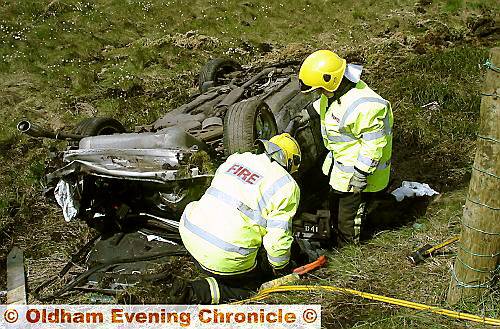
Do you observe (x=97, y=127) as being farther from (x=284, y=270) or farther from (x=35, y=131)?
(x=284, y=270)

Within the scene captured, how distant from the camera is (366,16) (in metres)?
12.4

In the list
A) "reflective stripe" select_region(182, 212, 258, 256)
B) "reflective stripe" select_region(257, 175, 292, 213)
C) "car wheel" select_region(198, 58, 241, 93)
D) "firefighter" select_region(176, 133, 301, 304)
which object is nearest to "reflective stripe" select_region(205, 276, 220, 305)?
"firefighter" select_region(176, 133, 301, 304)

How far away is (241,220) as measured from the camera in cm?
386

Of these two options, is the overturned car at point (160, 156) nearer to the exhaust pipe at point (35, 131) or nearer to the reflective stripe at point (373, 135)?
the exhaust pipe at point (35, 131)

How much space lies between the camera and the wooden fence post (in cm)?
313

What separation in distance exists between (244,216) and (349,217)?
1315 millimetres

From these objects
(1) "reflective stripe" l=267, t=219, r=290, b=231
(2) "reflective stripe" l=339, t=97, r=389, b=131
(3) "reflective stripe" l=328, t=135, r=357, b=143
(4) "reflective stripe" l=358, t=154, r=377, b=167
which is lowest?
(1) "reflective stripe" l=267, t=219, r=290, b=231

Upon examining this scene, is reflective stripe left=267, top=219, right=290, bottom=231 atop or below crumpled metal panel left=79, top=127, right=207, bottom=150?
below

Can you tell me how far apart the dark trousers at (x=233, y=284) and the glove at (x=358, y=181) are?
0.94 metres

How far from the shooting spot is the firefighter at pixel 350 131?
4.39 m

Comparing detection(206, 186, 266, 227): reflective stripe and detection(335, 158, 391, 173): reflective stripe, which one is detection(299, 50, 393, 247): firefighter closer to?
detection(335, 158, 391, 173): reflective stripe

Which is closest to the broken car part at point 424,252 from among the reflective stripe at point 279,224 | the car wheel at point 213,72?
the reflective stripe at point 279,224

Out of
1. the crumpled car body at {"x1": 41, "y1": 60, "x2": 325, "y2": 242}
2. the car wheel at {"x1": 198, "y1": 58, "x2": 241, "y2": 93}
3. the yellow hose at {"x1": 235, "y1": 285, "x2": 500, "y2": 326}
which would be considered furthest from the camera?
the car wheel at {"x1": 198, "y1": 58, "x2": 241, "y2": 93}

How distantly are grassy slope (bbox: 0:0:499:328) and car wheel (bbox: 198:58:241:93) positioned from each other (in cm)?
65
